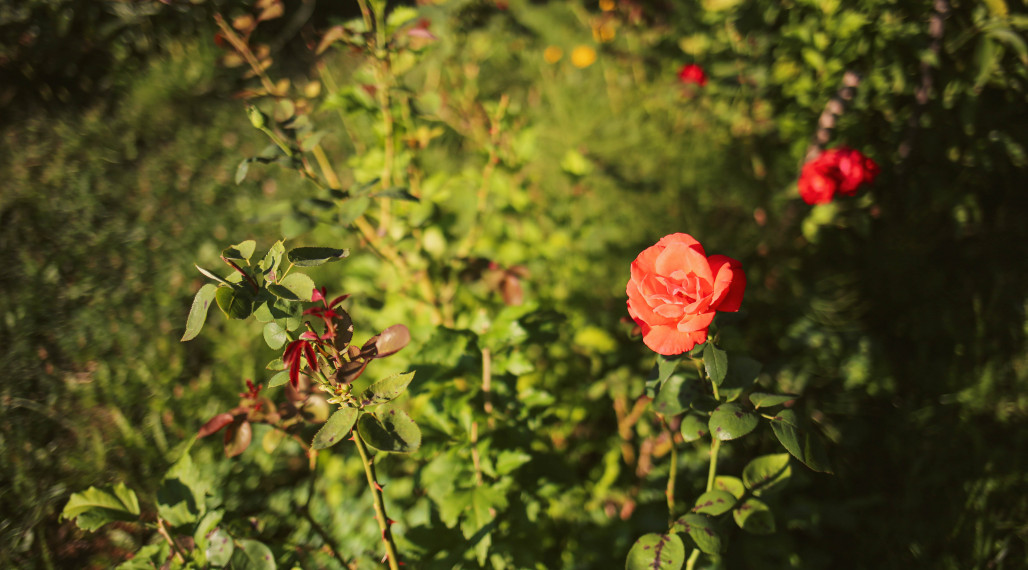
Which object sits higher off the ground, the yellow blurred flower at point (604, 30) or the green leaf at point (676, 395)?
the yellow blurred flower at point (604, 30)

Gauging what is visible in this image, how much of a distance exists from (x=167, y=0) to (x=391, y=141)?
22.3 inches

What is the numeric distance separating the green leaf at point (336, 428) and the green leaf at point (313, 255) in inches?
8.9

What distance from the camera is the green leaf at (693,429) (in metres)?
0.84

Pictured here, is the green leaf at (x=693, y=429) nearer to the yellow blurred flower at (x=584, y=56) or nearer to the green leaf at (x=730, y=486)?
the green leaf at (x=730, y=486)

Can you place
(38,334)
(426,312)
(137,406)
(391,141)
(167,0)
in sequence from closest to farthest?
(167,0) < (391,141) < (426,312) < (137,406) < (38,334)

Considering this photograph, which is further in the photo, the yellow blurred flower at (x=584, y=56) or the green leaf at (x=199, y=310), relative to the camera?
the yellow blurred flower at (x=584, y=56)

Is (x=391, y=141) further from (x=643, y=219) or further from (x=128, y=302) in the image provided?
(x=128, y=302)

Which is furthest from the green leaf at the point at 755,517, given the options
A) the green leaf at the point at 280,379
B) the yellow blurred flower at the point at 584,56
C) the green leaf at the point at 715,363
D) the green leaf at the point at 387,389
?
the yellow blurred flower at the point at 584,56

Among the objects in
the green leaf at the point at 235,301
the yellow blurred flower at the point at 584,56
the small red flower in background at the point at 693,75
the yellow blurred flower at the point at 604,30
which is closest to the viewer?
the green leaf at the point at 235,301

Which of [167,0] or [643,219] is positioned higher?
[167,0]

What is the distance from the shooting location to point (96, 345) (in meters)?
2.11

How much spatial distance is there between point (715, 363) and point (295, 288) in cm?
62

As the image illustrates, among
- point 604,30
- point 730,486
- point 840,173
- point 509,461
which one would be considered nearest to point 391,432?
point 509,461

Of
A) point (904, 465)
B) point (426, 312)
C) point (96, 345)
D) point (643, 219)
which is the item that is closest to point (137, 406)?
point (96, 345)
